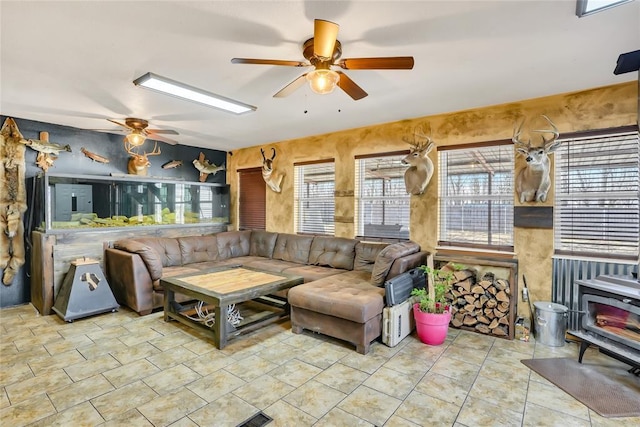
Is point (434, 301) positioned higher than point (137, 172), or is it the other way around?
point (137, 172)

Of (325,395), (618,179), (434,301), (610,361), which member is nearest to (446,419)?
(325,395)

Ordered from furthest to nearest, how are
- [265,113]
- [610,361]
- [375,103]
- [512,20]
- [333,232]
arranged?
1. [333,232]
2. [265,113]
3. [375,103]
4. [610,361]
5. [512,20]

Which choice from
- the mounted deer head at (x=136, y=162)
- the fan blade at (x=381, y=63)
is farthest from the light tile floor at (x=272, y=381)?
the mounted deer head at (x=136, y=162)

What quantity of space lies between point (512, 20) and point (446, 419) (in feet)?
8.58

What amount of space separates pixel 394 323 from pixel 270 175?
3.56 metres

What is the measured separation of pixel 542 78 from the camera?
2.97 m

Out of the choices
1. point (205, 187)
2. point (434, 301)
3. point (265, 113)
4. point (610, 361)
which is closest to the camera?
point (610, 361)

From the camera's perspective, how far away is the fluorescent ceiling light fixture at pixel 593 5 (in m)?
1.84

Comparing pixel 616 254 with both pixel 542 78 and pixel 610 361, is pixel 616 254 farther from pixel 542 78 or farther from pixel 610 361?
pixel 542 78

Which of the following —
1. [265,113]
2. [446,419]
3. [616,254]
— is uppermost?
→ [265,113]

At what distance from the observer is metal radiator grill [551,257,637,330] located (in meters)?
3.19

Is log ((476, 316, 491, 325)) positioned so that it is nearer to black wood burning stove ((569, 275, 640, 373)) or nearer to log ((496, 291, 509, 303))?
log ((496, 291, 509, 303))

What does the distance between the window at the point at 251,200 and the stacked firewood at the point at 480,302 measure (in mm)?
3752

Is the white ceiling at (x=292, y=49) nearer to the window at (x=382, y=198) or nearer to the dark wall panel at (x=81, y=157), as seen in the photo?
the dark wall panel at (x=81, y=157)
